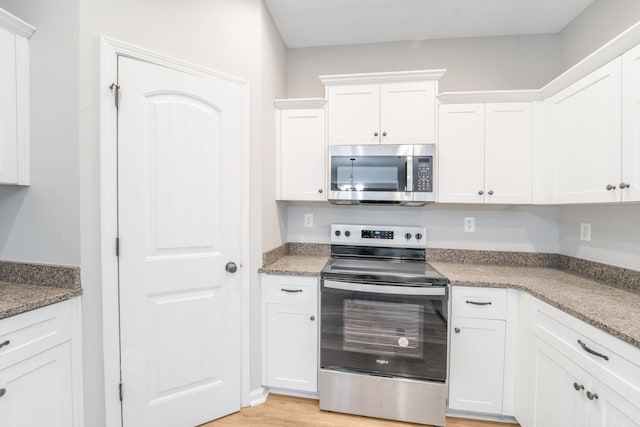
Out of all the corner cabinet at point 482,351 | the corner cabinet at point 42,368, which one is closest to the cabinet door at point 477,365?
the corner cabinet at point 482,351

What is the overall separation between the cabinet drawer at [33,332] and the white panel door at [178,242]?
0.23 m

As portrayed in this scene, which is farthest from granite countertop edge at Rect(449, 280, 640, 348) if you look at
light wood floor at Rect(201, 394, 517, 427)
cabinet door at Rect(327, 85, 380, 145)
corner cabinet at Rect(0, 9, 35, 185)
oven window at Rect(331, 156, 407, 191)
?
corner cabinet at Rect(0, 9, 35, 185)

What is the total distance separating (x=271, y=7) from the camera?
2.02 metres

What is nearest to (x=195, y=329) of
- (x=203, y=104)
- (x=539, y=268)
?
(x=203, y=104)

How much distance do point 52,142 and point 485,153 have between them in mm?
2593

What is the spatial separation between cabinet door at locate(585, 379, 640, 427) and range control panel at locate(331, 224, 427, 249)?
1280 millimetres

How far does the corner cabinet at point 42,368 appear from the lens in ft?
3.65

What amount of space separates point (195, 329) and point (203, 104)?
1341 mm

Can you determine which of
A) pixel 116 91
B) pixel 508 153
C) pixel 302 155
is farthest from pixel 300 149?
pixel 508 153

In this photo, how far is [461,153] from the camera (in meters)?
2.02

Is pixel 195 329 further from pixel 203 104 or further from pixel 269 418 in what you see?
pixel 203 104

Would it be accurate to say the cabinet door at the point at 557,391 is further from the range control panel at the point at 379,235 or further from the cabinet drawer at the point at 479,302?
the range control panel at the point at 379,235

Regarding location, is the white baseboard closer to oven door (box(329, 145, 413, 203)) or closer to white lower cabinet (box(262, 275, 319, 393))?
white lower cabinet (box(262, 275, 319, 393))

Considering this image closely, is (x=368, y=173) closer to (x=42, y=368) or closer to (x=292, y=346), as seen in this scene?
(x=292, y=346)
